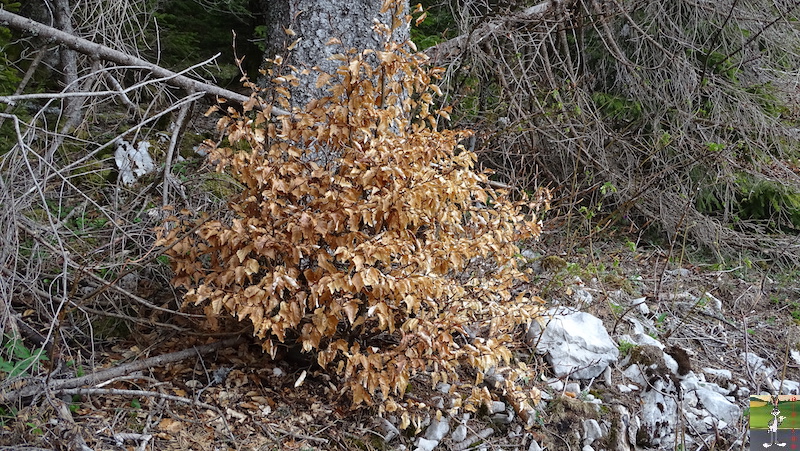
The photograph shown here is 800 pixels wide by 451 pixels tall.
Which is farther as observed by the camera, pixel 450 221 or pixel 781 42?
pixel 781 42

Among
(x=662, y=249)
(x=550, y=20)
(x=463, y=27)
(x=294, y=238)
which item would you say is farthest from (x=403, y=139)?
(x=662, y=249)

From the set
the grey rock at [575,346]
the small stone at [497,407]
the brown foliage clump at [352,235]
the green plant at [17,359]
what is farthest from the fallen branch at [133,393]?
the grey rock at [575,346]

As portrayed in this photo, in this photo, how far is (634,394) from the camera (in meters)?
3.53

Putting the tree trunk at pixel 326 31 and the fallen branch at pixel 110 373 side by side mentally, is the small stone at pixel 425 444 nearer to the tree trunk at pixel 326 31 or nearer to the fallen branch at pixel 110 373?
the fallen branch at pixel 110 373

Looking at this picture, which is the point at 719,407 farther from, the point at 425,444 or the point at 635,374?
the point at 425,444

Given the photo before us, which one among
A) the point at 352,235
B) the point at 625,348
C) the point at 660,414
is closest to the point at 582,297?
the point at 625,348

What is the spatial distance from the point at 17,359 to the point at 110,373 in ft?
1.21

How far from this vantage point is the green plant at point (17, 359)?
2604 millimetres

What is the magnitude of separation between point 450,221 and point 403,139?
0.42m

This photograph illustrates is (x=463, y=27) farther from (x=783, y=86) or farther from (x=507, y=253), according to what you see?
(x=783, y=86)

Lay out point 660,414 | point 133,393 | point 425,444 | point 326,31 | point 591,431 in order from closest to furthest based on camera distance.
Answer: point 133,393, point 425,444, point 591,431, point 660,414, point 326,31

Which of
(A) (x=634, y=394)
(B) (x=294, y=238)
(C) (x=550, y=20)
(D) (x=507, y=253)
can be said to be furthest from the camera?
(C) (x=550, y=20)

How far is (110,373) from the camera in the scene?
2.93 metres

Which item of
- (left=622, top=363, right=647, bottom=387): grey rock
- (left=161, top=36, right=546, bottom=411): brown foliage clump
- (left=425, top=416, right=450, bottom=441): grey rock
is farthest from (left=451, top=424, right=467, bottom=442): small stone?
(left=622, top=363, right=647, bottom=387): grey rock
